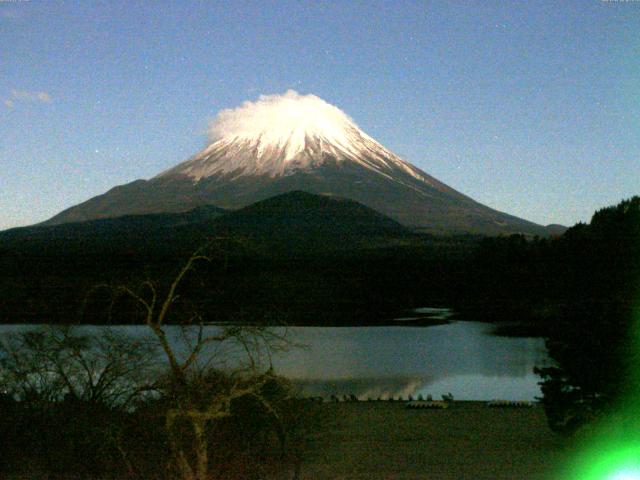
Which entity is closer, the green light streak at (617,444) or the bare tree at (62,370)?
the bare tree at (62,370)

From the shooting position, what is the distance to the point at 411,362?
23.9 m

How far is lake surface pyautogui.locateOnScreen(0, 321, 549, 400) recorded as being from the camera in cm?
1867

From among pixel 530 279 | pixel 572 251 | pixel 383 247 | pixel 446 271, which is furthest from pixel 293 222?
pixel 572 251

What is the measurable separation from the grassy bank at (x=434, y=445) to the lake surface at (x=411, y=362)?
9.48ft

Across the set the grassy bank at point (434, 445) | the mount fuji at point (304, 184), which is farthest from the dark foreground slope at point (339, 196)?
the grassy bank at point (434, 445)

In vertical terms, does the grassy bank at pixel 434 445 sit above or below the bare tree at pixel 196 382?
below

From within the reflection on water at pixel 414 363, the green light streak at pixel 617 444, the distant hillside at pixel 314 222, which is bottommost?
the reflection on water at pixel 414 363

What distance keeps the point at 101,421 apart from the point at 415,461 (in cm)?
384

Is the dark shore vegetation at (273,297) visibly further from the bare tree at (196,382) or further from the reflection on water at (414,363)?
the reflection on water at (414,363)

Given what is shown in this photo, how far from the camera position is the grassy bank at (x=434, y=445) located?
844 cm

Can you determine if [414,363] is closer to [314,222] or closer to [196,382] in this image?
[196,382]

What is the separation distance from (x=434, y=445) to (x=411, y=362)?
13902 millimetres

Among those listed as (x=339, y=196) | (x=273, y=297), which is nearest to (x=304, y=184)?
(x=339, y=196)

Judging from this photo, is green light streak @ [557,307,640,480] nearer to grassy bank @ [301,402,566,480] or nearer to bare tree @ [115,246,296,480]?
grassy bank @ [301,402,566,480]
